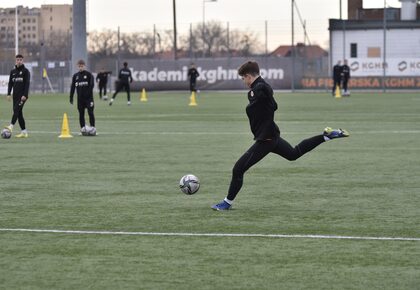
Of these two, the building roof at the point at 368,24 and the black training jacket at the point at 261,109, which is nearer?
the black training jacket at the point at 261,109

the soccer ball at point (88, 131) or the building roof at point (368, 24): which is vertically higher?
the building roof at point (368, 24)

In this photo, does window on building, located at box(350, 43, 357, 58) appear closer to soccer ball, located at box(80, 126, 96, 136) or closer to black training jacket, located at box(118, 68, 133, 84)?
black training jacket, located at box(118, 68, 133, 84)

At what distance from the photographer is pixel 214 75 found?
73.4 meters

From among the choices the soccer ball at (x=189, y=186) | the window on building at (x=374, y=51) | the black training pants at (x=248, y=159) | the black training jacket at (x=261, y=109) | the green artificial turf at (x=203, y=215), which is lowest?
the green artificial turf at (x=203, y=215)

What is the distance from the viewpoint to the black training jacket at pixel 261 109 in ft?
39.3

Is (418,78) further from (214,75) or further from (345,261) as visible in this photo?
(345,261)

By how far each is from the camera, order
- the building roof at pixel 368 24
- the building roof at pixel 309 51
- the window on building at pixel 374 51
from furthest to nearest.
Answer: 1. the window on building at pixel 374 51
2. the building roof at pixel 368 24
3. the building roof at pixel 309 51

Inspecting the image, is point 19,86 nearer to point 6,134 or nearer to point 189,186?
point 6,134

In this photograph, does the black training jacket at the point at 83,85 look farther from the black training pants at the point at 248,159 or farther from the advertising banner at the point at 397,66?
the advertising banner at the point at 397,66

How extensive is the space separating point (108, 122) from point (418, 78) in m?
37.6

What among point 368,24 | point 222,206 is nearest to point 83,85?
point 222,206

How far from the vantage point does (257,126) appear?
40.1 feet

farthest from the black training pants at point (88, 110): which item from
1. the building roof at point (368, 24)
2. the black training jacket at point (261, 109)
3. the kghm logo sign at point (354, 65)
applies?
the building roof at point (368, 24)

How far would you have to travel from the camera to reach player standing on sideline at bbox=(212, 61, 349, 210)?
1199 centimetres
